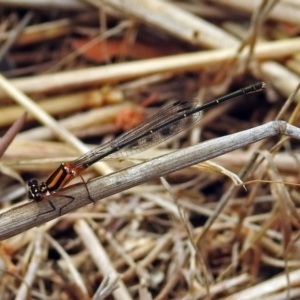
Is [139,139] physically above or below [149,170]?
above

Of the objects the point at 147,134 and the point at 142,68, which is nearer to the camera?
the point at 147,134

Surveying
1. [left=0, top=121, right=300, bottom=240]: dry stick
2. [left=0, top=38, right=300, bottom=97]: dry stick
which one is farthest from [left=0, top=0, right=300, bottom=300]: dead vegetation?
[left=0, top=121, right=300, bottom=240]: dry stick

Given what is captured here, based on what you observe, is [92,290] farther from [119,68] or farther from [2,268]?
[119,68]

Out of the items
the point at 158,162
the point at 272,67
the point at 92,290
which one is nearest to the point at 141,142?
the point at 158,162

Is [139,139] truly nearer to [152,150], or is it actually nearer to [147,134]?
[147,134]

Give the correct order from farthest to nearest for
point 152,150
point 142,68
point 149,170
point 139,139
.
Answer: point 142,68 < point 152,150 < point 139,139 < point 149,170

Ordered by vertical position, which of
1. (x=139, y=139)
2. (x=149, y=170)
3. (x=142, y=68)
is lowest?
(x=149, y=170)

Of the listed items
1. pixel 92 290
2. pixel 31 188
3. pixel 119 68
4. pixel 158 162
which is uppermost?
pixel 119 68

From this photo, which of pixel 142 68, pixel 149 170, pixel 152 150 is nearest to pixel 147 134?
pixel 149 170
